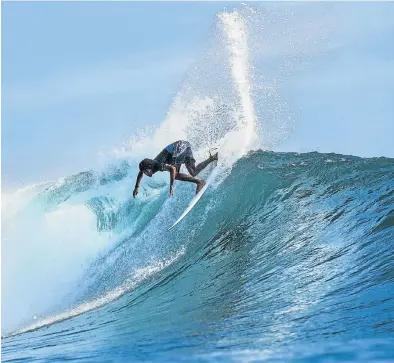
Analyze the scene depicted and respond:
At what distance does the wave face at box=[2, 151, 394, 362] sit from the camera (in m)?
5.23

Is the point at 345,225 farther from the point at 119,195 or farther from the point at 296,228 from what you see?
the point at 119,195

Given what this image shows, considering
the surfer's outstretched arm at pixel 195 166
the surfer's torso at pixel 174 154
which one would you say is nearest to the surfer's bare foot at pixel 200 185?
the surfer's outstretched arm at pixel 195 166

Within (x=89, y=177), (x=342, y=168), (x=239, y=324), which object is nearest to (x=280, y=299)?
(x=239, y=324)

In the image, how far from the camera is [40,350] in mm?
6172

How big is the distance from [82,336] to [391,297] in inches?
126

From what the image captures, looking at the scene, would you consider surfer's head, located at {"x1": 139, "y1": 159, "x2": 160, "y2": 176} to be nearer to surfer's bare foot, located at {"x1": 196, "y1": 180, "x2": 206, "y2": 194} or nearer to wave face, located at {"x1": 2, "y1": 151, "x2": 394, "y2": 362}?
surfer's bare foot, located at {"x1": 196, "y1": 180, "x2": 206, "y2": 194}

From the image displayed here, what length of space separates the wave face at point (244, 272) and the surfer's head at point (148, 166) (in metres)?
1.34

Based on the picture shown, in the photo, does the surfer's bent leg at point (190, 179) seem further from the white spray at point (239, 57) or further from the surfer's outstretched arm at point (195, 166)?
the white spray at point (239, 57)

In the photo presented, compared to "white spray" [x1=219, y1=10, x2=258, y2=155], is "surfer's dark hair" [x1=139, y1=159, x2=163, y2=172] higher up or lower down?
lower down

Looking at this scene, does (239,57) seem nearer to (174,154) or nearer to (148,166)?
(174,154)

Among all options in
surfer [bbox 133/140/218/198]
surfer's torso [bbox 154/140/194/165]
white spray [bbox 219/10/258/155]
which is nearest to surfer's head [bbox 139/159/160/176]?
surfer [bbox 133/140/218/198]

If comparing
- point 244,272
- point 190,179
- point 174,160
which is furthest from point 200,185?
point 244,272

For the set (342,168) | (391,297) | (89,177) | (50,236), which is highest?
(89,177)

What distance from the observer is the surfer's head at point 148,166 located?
8906 millimetres
